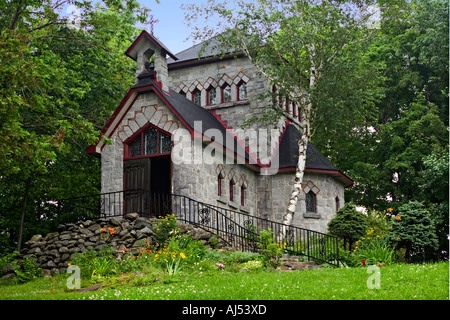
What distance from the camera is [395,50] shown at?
30234 mm

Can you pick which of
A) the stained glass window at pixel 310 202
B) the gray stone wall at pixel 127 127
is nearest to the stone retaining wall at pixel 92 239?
the gray stone wall at pixel 127 127

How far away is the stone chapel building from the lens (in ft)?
61.4

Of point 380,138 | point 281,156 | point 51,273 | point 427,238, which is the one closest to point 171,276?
point 51,273

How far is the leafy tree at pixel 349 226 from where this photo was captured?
648 inches

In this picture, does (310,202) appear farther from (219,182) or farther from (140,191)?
(140,191)

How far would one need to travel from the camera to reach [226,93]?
977 inches

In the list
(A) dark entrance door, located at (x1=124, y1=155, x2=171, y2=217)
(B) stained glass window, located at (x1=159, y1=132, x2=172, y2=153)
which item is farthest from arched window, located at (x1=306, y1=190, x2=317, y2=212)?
(B) stained glass window, located at (x1=159, y1=132, x2=172, y2=153)

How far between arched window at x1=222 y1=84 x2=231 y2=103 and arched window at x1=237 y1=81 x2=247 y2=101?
428 millimetres

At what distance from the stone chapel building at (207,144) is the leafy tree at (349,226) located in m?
4.60

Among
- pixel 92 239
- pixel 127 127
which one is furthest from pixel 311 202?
pixel 92 239

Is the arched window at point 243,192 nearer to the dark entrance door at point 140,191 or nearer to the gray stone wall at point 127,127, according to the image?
the dark entrance door at point 140,191
